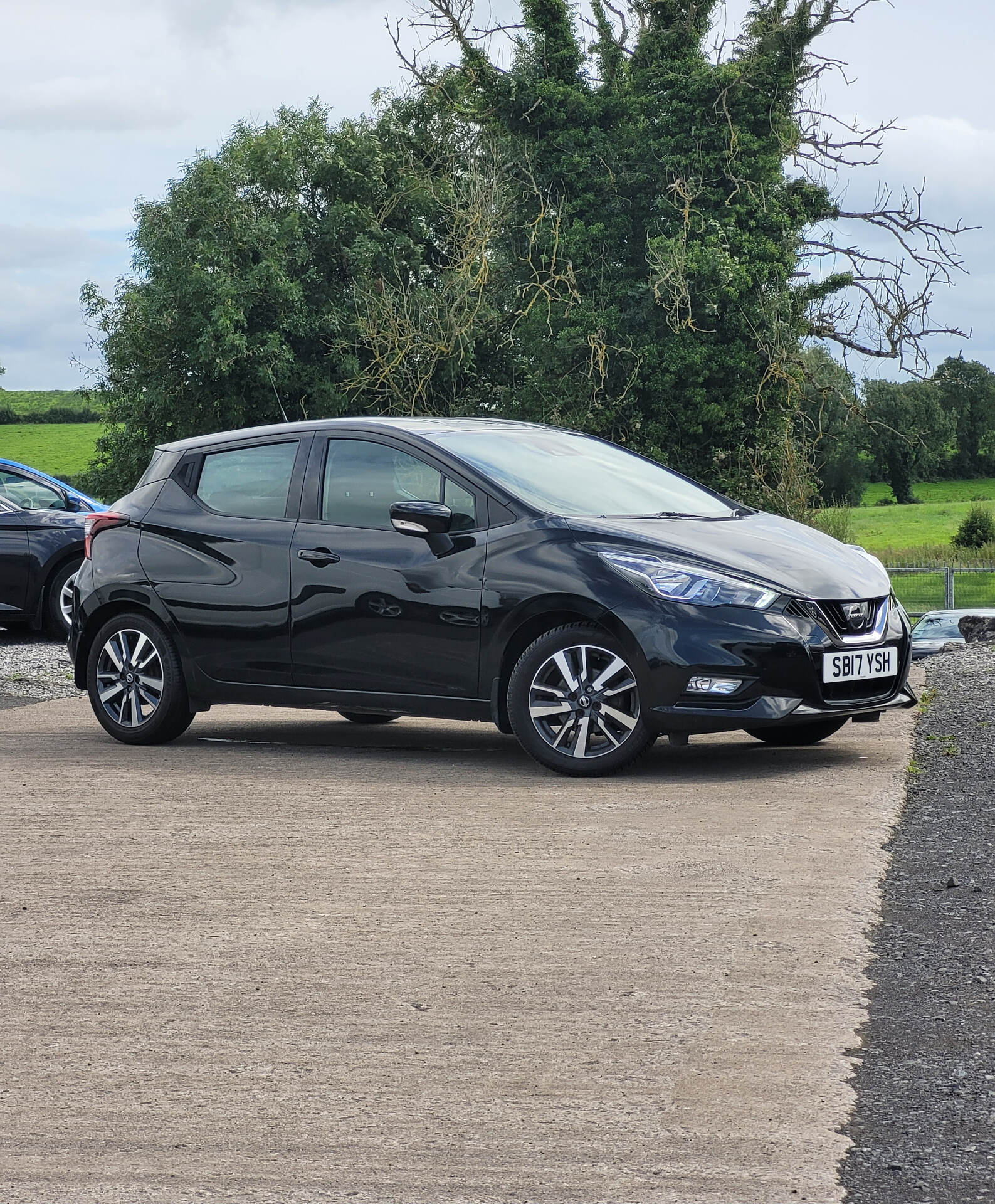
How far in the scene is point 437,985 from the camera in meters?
4.37

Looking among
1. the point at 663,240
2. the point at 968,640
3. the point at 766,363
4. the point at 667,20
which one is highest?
the point at 667,20

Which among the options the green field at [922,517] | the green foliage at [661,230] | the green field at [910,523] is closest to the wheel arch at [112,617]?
the green foliage at [661,230]

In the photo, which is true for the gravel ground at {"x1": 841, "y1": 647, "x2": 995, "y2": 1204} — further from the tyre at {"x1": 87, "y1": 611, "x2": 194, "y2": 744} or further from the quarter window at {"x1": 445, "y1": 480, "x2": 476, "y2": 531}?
the tyre at {"x1": 87, "y1": 611, "x2": 194, "y2": 744}

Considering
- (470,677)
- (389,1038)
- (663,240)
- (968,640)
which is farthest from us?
(663,240)

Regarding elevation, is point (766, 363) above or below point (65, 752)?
above

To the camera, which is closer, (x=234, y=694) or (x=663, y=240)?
(x=234, y=694)

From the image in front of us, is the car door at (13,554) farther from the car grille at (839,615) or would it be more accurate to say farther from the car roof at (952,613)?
the car roof at (952,613)

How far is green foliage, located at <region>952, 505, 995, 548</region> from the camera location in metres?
77.3

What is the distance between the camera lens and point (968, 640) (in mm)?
27438

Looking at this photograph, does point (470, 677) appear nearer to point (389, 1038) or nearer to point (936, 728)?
point (936, 728)

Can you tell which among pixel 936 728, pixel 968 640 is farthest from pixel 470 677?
pixel 968 640

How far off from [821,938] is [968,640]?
77.8ft

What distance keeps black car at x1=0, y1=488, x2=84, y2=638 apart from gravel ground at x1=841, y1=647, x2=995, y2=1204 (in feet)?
32.8

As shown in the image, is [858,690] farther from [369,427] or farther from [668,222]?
[668,222]
